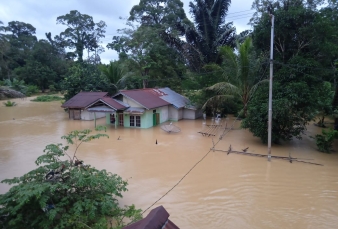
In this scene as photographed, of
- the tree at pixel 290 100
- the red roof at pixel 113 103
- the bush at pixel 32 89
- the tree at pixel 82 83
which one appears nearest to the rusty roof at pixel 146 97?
the red roof at pixel 113 103

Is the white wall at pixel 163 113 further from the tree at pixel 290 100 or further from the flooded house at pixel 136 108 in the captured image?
the tree at pixel 290 100

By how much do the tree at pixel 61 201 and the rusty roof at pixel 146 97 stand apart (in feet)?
36.8

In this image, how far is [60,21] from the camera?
46156 millimetres

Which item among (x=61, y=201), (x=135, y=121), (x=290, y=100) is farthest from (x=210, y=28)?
(x=61, y=201)

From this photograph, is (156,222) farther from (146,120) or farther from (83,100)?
(83,100)

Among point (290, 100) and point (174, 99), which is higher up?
point (174, 99)

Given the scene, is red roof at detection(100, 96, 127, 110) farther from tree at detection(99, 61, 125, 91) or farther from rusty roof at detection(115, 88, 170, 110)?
tree at detection(99, 61, 125, 91)

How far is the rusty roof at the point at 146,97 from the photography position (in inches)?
715

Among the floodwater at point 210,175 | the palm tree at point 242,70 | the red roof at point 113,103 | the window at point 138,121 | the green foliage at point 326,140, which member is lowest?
the floodwater at point 210,175

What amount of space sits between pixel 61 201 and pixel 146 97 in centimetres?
1386

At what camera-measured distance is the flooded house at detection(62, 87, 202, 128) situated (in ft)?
59.5

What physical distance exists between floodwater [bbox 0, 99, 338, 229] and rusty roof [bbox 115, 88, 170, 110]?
2.11m

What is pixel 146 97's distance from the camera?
19344mm

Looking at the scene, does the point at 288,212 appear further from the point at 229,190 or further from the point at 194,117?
the point at 194,117
